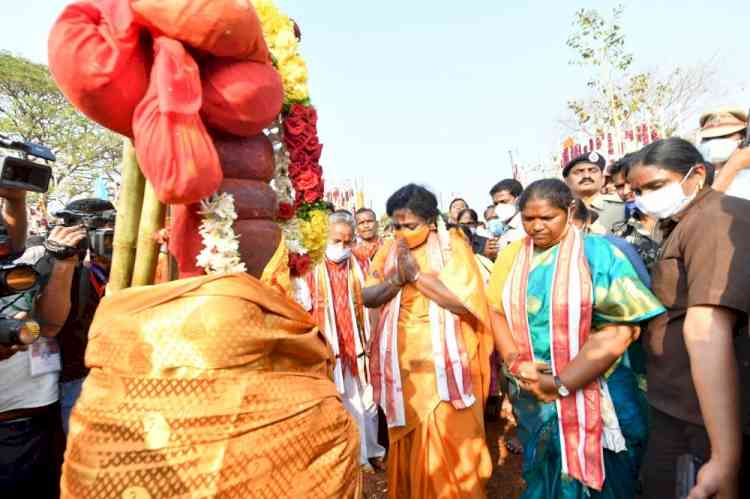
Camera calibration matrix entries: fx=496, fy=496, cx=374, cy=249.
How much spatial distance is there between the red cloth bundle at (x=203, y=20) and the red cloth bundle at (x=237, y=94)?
75mm

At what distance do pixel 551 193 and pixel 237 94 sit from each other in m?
1.88

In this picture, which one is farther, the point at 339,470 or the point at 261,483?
the point at 339,470

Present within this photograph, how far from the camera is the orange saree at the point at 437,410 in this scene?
3199mm

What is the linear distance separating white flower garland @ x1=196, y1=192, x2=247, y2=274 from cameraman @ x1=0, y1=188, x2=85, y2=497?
1.51m

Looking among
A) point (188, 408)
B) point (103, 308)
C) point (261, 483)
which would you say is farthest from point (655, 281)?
point (103, 308)

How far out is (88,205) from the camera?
2904mm

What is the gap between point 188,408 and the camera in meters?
1.41

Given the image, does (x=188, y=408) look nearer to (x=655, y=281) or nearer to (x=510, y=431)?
(x=655, y=281)

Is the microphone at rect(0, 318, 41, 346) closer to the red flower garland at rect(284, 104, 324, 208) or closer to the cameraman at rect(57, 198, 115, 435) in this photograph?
the cameraman at rect(57, 198, 115, 435)

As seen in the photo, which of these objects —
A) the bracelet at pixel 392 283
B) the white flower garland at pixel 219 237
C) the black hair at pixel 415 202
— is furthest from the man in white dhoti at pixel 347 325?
the white flower garland at pixel 219 237

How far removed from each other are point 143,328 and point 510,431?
4.67 meters

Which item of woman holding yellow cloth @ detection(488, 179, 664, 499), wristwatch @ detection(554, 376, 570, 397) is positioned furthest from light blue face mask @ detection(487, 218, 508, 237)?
wristwatch @ detection(554, 376, 570, 397)

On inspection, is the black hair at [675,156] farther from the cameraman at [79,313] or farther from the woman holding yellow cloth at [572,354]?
the cameraman at [79,313]

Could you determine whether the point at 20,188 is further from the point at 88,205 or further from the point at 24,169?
the point at 88,205
